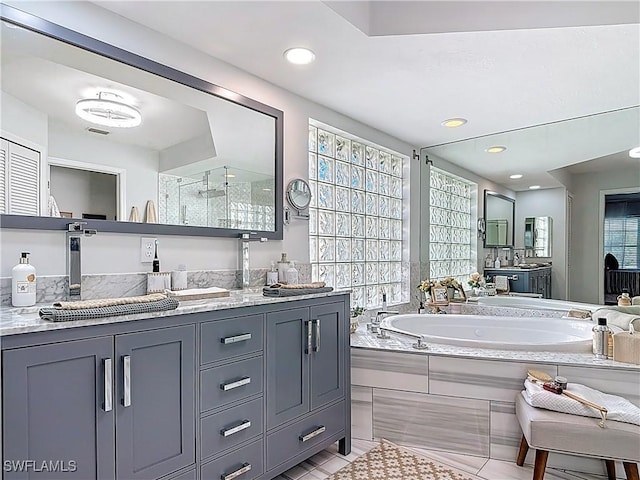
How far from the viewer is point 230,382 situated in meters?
1.76

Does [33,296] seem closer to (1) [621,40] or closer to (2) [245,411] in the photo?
(2) [245,411]

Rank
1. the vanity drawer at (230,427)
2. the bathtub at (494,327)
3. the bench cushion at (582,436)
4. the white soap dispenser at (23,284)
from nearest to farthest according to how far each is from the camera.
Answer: the white soap dispenser at (23,284), the vanity drawer at (230,427), the bench cushion at (582,436), the bathtub at (494,327)

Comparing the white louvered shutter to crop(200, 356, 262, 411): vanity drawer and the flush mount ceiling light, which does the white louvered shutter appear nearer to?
the flush mount ceiling light

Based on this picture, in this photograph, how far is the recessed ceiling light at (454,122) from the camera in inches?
131

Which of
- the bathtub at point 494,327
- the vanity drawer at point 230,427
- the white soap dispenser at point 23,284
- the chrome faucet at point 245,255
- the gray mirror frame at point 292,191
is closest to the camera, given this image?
the white soap dispenser at point 23,284

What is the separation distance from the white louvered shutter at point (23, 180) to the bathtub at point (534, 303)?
136 inches

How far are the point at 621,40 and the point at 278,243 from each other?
212cm

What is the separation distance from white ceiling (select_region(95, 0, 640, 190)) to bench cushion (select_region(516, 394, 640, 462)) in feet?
5.91

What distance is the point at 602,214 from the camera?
3.31 meters

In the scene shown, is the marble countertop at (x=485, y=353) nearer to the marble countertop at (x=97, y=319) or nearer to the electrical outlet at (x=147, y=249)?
the marble countertop at (x=97, y=319)

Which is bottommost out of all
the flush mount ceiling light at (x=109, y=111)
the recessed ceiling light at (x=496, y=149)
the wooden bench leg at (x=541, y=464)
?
the wooden bench leg at (x=541, y=464)

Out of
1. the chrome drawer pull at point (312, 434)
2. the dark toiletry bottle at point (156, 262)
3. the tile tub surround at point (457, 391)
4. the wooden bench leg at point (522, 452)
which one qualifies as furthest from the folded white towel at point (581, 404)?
the dark toiletry bottle at point (156, 262)

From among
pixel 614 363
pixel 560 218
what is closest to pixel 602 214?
pixel 560 218

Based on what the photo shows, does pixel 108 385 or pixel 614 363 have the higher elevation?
pixel 108 385
